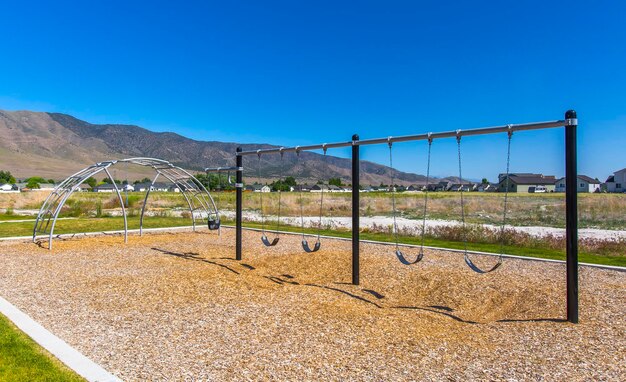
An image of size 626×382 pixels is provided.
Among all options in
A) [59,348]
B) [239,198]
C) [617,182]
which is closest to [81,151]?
[617,182]

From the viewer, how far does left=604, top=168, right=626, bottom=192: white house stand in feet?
243

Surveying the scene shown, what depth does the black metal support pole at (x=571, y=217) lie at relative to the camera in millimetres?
5555

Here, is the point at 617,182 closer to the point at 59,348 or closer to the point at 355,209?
the point at 355,209

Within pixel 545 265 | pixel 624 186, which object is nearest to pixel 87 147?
pixel 624 186

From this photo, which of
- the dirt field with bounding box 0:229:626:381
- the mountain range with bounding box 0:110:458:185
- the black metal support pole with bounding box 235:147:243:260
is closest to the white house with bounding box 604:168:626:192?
the mountain range with bounding box 0:110:458:185

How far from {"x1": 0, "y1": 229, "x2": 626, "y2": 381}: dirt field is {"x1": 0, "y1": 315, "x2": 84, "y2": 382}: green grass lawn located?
39cm

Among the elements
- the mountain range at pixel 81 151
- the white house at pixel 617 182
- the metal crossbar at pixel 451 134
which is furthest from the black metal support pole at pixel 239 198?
the mountain range at pixel 81 151

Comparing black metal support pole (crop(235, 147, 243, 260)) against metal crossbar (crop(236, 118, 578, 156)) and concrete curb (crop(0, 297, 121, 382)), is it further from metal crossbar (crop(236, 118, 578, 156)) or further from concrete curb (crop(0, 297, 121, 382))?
concrete curb (crop(0, 297, 121, 382))

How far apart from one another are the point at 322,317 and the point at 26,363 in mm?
3246

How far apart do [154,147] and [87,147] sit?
1024 inches

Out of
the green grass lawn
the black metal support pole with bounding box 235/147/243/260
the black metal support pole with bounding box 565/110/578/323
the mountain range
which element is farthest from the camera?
the mountain range

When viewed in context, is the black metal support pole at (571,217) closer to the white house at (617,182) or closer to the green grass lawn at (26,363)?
the green grass lawn at (26,363)

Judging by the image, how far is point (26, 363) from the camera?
13.7 ft

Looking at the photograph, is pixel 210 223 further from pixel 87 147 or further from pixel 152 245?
pixel 87 147
